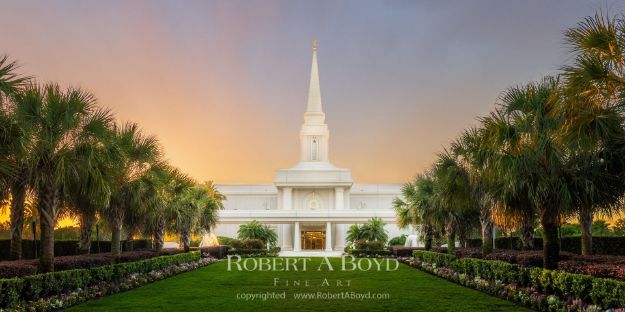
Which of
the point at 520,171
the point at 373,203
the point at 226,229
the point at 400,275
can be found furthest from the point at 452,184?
the point at 373,203

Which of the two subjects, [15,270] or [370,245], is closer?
[15,270]

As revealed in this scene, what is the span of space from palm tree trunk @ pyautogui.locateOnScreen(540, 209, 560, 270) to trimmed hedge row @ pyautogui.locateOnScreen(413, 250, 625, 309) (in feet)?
2.26

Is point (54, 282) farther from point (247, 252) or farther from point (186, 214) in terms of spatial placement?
point (247, 252)

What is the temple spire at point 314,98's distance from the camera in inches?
3031

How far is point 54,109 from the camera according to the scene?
53.1ft

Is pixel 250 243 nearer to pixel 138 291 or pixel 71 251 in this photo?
pixel 71 251

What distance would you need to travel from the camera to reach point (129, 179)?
75.3ft

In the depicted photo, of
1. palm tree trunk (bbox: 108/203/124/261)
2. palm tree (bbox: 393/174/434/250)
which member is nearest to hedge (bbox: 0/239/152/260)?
palm tree trunk (bbox: 108/203/124/261)

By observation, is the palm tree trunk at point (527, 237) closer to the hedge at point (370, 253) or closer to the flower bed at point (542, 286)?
the flower bed at point (542, 286)

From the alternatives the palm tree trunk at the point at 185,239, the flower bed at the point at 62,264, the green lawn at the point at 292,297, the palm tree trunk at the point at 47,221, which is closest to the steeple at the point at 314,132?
the palm tree trunk at the point at 185,239

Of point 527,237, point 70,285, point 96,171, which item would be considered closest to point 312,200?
point 527,237

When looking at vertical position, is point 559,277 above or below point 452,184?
below

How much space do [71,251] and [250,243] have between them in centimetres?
1846

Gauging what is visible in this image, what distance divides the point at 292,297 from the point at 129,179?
29.8 ft
